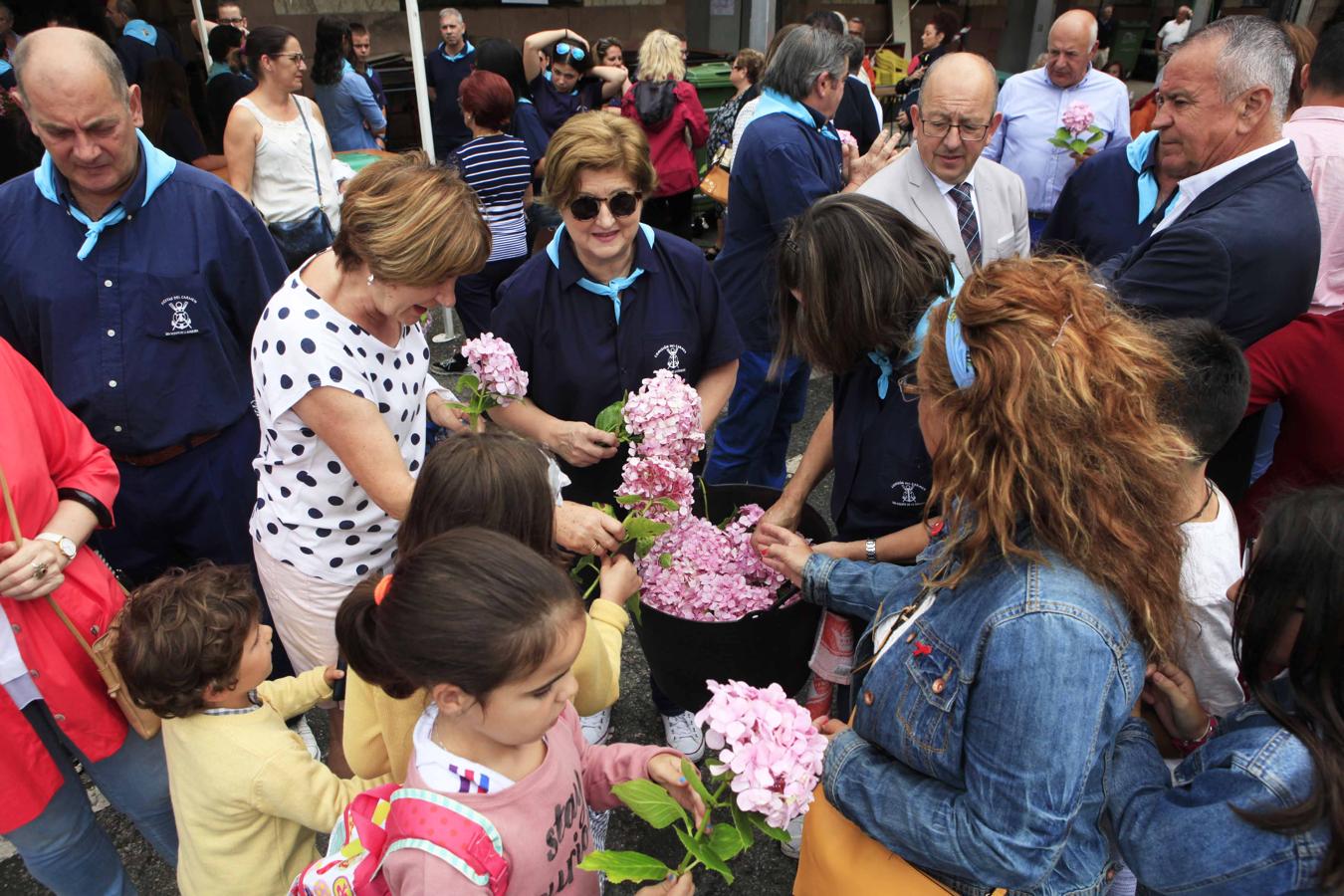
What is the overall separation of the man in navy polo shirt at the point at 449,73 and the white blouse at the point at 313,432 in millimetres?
6506

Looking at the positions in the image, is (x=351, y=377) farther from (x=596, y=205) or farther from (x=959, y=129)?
(x=959, y=129)

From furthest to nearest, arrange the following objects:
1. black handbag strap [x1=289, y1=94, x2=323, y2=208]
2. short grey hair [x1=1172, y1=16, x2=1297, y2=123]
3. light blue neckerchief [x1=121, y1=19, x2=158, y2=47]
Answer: light blue neckerchief [x1=121, y1=19, x2=158, y2=47], black handbag strap [x1=289, y1=94, x2=323, y2=208], short grey hair [x1=1172, y1=16, x2=1297, y2=123]

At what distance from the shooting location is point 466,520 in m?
1.59

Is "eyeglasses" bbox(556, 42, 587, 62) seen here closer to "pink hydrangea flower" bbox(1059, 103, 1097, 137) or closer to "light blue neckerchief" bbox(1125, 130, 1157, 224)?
"pink hydrangea flower" bbox(1059, 103, 1097, 137)

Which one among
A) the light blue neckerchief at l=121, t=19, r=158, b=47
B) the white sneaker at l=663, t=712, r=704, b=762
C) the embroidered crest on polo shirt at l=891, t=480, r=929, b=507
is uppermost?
the light blue neckerchief at l=121, t=19, r=158, b=47

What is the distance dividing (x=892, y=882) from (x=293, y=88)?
5181mm

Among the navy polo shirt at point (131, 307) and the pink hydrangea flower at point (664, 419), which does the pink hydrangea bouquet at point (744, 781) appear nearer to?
the pink hydrangea flower at point (664, 419)

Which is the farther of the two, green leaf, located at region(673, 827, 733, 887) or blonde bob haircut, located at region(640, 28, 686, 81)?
blonde bob haircut, located at region(640, 28, 686, 81)

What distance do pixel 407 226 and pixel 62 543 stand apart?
1075 mm

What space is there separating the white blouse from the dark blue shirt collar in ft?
1.74

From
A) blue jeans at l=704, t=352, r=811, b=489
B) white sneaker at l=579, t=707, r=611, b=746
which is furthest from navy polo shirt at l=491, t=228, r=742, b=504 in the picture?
blue jeans at l=704, t=352, r=811, b=489

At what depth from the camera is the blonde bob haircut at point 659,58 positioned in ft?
22.2

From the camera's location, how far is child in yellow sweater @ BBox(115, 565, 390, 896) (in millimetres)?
1774

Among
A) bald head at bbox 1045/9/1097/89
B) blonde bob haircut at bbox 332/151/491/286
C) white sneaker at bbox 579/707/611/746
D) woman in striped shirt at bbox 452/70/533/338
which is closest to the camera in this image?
blonde bob haircut at bbox 332/151/491/286
